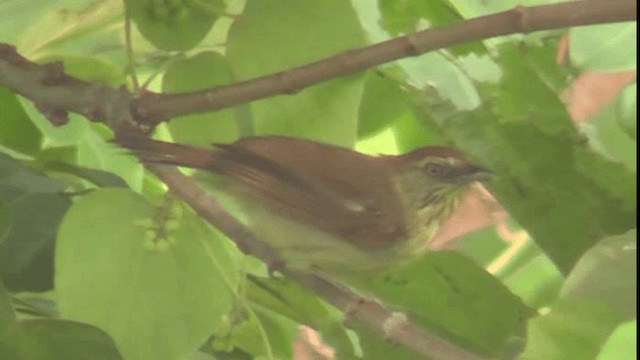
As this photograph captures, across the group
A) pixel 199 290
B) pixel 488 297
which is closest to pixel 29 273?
pixel 199 290

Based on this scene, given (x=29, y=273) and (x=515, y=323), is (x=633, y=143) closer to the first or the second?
(x=515, y=323)

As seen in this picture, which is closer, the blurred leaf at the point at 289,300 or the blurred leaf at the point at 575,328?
the blurred leaf at the point at 575,328

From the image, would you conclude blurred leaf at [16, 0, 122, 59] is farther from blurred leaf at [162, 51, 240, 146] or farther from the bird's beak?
the bird's beak

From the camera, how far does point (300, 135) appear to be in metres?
0.52

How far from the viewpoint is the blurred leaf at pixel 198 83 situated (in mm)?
520

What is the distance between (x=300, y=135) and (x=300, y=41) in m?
0.05

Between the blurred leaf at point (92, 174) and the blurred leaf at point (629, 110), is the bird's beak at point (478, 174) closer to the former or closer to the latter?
the blurred leaf at point (629, 110)

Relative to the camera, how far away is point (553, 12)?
15.4 inches

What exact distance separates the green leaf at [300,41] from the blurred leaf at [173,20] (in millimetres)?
17

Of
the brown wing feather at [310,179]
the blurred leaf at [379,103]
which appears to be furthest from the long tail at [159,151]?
the blurred leaf at [379,103]

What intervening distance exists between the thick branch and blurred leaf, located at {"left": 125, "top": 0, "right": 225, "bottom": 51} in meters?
0.05

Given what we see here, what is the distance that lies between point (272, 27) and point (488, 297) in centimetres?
17

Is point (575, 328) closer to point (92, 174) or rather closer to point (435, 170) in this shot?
point (435, 170)

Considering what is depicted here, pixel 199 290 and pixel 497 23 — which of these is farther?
pixel 199 290
